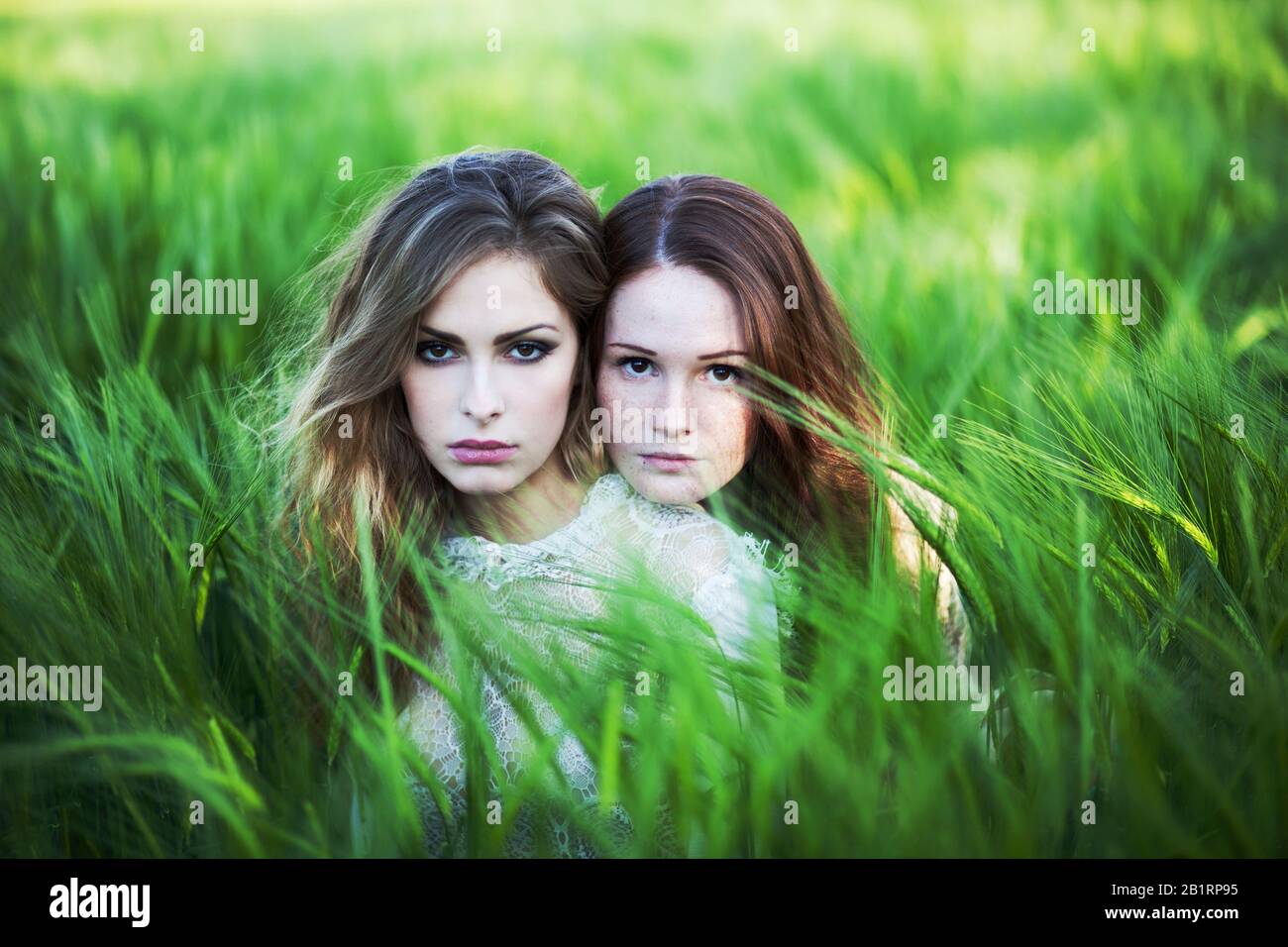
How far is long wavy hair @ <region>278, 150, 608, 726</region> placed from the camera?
1.24 m

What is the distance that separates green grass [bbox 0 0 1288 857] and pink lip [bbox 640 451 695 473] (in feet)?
0.56

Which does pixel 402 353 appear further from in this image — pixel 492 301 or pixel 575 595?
pixel 575 595

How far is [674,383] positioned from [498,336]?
0.61 feet

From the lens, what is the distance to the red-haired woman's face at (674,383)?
1.22m

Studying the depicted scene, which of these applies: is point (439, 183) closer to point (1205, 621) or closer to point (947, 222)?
point (1205, 621)

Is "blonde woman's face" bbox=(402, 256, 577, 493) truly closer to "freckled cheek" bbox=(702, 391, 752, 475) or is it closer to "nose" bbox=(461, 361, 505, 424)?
"nose" bbox=(461, 361, 505, 424)

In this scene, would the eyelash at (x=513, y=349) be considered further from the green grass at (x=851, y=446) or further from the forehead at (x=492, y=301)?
the green grass at (x=851, y=446)

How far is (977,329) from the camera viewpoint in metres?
1.71

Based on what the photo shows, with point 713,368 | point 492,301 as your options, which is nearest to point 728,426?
point 713,368

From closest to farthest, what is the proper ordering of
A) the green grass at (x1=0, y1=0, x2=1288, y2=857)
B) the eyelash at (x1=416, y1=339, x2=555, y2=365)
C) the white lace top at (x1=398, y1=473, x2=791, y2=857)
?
the green grass at (x1=0, y1=0, x2=1288, y2=857)
the white lace top at (x1=398, y1=473, x2=791, y2=857)
the eyelash at (x1=416, y1=339, x2=555, y2=365)

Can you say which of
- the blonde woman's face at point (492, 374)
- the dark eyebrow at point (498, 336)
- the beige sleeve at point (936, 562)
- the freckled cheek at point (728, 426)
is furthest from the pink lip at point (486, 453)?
the beige sleeve at point (936, 562)

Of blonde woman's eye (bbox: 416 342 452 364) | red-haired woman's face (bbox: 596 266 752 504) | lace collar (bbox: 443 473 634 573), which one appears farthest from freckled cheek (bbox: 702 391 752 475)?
blonde woman's eye (bbox: 416 342 452 364)

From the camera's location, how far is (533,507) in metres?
1.30
